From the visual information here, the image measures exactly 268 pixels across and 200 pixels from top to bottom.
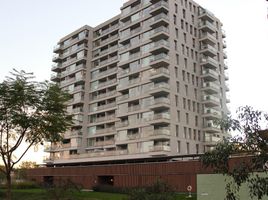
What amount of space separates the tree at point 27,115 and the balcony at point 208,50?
41540mm

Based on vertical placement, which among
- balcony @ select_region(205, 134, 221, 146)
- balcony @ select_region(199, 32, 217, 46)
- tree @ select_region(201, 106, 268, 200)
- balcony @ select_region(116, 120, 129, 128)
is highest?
balcony @ select_region(199, 32, 217, 46)

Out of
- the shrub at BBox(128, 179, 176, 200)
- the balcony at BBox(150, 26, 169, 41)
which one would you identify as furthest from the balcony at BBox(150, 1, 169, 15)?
the shrub at BBox(128, 179, 176, 200)

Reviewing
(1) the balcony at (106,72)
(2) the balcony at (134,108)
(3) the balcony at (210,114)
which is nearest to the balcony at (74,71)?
(1) the balcony at (106,72)

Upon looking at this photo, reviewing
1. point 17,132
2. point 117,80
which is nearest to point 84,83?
point 117,80

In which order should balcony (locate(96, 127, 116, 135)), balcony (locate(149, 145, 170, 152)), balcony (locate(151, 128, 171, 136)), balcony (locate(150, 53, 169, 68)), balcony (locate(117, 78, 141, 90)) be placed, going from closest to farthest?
balcony (locate(149, 145, 170, 152)) < balcony (locate(151, 128, 171, 136)) < balcony (locate(150, 53, 169, 68)) < balcony (locate(117, 78, 141, 90)) < balcony (locate(96, 127, 116, 135))

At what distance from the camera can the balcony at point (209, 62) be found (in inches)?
2921

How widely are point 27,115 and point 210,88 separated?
44.0 metres

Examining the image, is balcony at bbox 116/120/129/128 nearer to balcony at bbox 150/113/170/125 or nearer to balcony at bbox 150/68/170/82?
balcony at bbox 150/113/170/125

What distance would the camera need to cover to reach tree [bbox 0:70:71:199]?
36.5 meters

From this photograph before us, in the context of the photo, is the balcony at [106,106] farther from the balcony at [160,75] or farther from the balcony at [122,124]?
the balcony at [160,75]

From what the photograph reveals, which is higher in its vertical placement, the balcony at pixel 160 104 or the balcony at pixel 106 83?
the balcony at pixel 106 83

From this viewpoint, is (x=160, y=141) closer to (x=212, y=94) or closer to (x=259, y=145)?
(x=212, y=94)

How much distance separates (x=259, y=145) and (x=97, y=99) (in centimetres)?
7182

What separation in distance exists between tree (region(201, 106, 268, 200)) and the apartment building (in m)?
47.5
